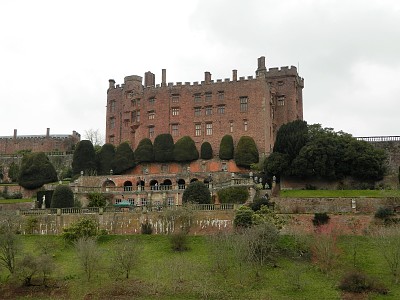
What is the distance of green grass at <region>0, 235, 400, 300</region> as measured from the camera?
118 feet

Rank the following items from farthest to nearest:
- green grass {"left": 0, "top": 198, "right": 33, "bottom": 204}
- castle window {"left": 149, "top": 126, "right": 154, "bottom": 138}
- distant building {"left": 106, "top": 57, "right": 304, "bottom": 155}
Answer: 1. castle window {"left": 149, "top": 126, "right": 154, "bottom": 138}
2. distant building {"left": 106, "top": 57, "right": 304, "bottom": 155}
3. green grass {"left": 0, "top": 198, "right": 33, "bottom": 204}

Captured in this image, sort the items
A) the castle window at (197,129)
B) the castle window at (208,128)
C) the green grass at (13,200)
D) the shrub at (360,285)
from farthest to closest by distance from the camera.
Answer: the castle window at (197,129) < the castle window at (208,128) < the green grass at (13,200) < the shrub at (360,285)

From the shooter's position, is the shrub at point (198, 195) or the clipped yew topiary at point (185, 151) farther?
the clipped yew topiary at point (185, 151)

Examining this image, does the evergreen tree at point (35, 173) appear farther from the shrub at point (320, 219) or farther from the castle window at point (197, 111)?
the shrub at point (320, 219)

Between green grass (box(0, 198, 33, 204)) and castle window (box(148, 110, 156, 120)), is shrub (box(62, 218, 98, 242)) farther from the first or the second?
castle window (box(148, 110, 156, 120))

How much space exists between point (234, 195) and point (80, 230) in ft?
48.6

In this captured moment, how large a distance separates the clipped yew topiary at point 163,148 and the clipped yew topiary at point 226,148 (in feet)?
18.6

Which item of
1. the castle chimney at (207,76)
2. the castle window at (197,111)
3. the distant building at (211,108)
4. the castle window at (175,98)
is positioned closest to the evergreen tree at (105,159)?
the distant building at (211,108)

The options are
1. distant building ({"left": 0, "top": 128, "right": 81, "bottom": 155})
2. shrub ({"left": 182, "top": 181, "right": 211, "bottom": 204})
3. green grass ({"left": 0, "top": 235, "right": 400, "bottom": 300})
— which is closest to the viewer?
green grass ({"left": 0, "top": 235, "right": 400, "bottom": 300})

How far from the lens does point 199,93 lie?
239ft

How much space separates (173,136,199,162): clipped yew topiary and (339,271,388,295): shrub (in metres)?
35.5

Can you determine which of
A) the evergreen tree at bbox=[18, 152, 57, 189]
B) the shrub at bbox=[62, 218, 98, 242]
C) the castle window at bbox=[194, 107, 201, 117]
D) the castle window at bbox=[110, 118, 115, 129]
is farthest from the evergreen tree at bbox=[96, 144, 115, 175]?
the shrub at bbox=[62, 218, 98, 242]

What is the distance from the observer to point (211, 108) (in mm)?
71938

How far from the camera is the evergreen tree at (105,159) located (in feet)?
235
